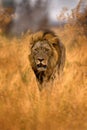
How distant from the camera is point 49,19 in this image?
2.80 metres

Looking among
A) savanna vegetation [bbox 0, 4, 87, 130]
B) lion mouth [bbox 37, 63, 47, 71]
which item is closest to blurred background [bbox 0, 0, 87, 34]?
savanna vegetation [bbox 0, 4, 87, 130]

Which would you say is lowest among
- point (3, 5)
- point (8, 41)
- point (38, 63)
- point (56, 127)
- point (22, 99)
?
point (56, 127)

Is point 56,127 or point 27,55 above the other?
point 27,55

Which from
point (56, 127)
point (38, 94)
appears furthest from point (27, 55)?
point (56, 127)

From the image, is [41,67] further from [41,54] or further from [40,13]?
[40,13]

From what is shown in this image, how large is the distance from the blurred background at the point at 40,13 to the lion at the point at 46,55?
3.4 inches

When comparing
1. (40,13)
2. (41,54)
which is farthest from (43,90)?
(40,13)

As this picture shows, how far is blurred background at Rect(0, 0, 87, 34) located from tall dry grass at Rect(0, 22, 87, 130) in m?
0.08

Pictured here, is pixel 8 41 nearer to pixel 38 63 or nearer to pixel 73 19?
pixel 38 63

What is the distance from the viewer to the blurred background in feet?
9.14

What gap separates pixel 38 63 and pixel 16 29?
35 centimetres

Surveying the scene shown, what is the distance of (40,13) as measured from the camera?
2.81 meters

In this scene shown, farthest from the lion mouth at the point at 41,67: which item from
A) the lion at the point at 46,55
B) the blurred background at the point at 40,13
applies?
the blurred background at the point at 40,13

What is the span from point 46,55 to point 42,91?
300 millimetres
